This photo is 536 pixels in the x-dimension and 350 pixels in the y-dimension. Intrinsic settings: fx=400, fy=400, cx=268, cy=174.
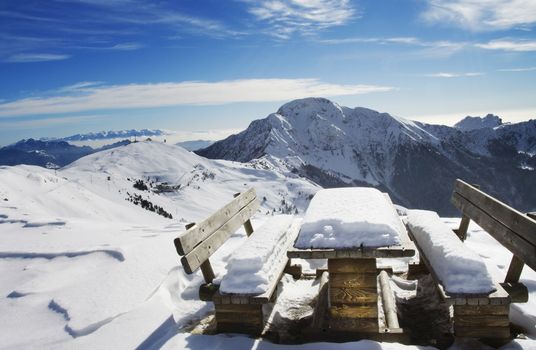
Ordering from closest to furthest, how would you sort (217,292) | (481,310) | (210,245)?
(481,310), (217,292), (210,245)

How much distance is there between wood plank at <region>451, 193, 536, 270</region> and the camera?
4.05m

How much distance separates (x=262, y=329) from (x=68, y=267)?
4508 mm

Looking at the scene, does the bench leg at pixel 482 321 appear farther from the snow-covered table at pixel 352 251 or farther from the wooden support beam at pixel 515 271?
the snow-covered table at pixel 352 251

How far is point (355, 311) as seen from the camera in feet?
15.1

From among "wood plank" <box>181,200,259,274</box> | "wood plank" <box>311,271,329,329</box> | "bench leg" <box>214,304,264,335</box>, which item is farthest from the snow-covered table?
"wood plank" <box>181,200,259,274</box>

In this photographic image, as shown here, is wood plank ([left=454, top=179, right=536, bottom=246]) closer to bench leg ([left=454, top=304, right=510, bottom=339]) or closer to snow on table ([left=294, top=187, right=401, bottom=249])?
bench leg ([left=454, top=304, right=510, bottom=339])

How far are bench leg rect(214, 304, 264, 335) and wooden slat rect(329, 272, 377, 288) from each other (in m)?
0.93

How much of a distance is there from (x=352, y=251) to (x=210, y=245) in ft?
5.93

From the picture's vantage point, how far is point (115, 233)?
1034 cm

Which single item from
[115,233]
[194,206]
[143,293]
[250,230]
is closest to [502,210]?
[250,230]

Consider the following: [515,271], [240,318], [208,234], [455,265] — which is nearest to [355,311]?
[455,265]

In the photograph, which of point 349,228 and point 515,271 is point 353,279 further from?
point 515,271

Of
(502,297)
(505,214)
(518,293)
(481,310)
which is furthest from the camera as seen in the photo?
(505,214)

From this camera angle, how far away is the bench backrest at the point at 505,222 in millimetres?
4070
